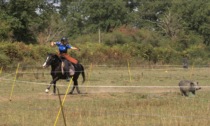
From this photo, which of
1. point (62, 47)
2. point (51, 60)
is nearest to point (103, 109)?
point (51, 60)

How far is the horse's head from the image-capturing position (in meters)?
20.4

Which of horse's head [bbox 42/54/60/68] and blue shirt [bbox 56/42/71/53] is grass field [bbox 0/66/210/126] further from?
blue shirt [bbox 56/42/71/53]

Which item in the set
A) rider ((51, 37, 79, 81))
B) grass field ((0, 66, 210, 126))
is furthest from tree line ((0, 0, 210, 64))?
grass field ((0, 66, 210, 126))

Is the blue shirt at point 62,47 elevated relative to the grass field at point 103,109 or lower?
elevated

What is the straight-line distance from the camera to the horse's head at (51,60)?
20375 millimetres

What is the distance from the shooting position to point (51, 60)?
67.3ft

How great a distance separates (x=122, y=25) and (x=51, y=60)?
6043cm

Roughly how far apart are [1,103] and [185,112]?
6638mm

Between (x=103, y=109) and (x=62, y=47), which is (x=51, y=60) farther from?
(x=103, y=109)

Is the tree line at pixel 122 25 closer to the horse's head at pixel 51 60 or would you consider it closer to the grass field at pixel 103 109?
the horse's head at pixel 51 60

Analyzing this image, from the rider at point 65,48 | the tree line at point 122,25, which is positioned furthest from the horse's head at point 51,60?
the tree line at point 122,25

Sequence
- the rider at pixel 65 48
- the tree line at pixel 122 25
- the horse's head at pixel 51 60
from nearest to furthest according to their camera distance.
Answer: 1. the horse's head at pixel 51 60
2. the rider at pixel 65 48
3. the tree line at pixel 122 25

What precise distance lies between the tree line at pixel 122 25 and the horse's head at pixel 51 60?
27.3 m

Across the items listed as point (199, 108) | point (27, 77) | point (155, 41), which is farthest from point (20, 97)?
point (155, 41)
